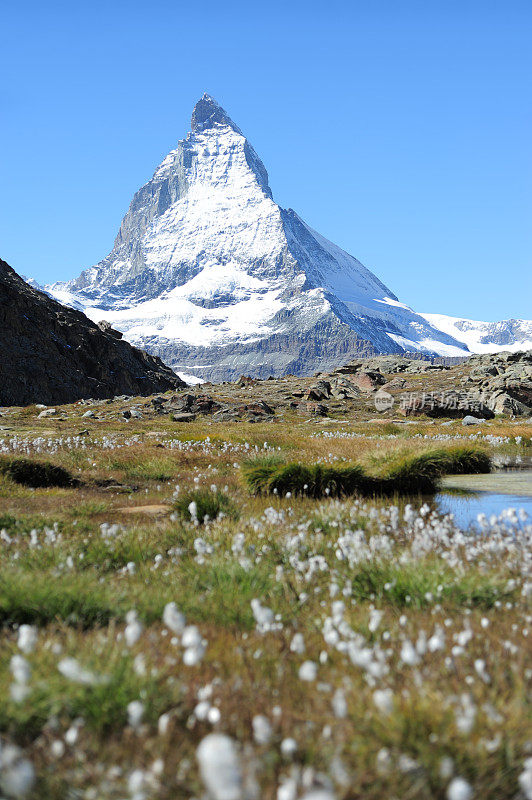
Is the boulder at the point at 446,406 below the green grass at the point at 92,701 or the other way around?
the other way around

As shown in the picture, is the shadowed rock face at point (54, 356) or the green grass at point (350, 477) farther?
the shadowed rock face at point (54, 356)

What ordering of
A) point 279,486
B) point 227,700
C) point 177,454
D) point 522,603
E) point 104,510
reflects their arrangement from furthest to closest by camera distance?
1. point 177,454
2. point 279,486
3. point 104,510
4. point 522,603
5. point 227,700

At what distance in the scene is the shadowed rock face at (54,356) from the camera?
8281 cm

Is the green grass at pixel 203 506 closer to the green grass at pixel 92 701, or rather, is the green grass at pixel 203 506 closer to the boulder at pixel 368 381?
the green grass at pixel 92 701

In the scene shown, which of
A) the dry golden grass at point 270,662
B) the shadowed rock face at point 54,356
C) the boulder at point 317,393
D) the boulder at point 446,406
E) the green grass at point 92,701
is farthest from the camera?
the shadowed rock face at point 54,356

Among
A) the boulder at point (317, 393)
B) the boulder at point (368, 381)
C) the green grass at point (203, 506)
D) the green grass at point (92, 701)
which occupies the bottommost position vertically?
the green grass at point (203, 506)

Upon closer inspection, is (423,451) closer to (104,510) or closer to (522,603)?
(104,510)

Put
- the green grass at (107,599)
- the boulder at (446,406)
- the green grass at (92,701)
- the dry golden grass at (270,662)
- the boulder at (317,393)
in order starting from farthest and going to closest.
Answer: the boulder at (317,393), the boulder at (446,406), the green grass at (107,599), the green grass at (92,701), the dry golden grass at (270,662)

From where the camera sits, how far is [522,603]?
4699 millimetres

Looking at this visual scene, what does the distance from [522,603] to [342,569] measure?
1641 millimetres

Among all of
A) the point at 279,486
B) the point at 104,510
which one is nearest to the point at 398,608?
the point at 104,510

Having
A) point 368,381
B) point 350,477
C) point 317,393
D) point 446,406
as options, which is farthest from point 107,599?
point 368,381

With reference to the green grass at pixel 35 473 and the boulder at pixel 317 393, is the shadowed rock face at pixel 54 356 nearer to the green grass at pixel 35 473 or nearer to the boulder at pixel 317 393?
the boulder at pixel 317 393

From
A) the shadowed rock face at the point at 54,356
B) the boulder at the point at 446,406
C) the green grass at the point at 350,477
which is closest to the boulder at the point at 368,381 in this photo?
the boulder at the point at 446,406
